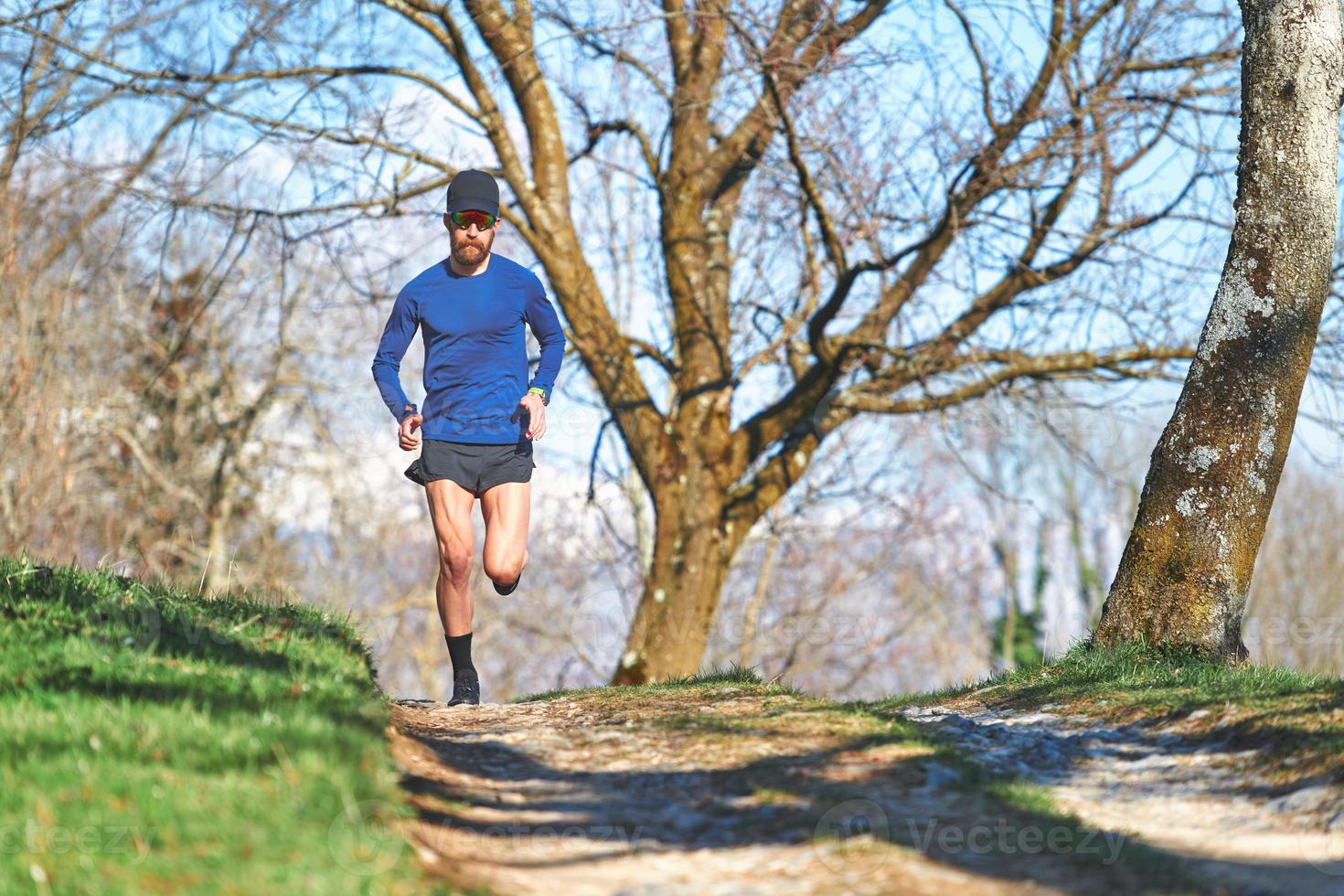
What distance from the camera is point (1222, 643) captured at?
6492 mm

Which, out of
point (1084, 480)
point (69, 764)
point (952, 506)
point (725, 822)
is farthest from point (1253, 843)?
point (1084, 480)

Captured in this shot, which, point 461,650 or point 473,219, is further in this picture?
point 461,650

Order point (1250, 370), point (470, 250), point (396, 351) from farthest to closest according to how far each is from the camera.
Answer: point (1250, 370)
point (396, 351)
point (470, 250)

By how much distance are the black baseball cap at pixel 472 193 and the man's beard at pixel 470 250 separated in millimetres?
156

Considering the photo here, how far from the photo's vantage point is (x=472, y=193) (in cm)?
594

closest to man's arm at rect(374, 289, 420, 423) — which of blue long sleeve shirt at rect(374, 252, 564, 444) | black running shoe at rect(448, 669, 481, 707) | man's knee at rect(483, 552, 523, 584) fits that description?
blue long sleeve shirt at rect(374, 252, 564, 444)

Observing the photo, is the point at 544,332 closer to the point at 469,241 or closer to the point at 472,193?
the point at 469,241

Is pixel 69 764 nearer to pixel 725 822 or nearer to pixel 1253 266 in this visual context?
pixel 725 822

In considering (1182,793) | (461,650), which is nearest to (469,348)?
(461,650)

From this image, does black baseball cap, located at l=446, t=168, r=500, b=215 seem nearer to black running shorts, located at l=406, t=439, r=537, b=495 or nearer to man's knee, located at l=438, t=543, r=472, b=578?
black running shorts, located at l=406, t=439, r=537, b=495

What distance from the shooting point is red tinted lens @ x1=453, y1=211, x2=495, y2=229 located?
597 centimetres

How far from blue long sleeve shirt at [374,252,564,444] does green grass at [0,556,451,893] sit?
1.37 metres

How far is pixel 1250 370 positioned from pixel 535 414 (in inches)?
152

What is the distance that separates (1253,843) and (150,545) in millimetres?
23015
